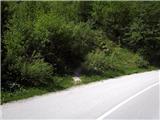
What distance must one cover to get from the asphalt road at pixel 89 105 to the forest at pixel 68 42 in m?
1.16

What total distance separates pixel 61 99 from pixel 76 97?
934 millimetres

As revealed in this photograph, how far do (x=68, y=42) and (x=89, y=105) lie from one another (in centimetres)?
1176

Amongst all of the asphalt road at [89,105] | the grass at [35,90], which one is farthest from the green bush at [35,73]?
the asphalt road at [89,105]

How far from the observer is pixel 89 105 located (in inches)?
539

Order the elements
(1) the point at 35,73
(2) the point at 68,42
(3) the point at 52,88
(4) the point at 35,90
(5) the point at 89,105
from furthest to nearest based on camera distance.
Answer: (2) the point at 68,42, (3) the point at 52,88, (1) the point at 35,73, (4) the point at 35,90, (5) the point at 89,105

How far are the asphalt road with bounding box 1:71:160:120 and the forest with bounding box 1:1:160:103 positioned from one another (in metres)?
1.16

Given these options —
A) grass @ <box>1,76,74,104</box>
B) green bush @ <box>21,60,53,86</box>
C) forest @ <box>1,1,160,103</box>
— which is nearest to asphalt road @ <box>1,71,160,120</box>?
grass @ <box>1,76,74,104</box>

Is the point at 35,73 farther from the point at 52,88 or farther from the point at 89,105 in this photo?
the point at 89,105

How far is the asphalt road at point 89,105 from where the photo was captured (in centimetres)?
1171

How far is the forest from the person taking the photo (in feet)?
57.7

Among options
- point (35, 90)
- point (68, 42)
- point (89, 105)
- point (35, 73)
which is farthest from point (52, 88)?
point (68, 42)

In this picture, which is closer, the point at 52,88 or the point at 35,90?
the point at 35,90

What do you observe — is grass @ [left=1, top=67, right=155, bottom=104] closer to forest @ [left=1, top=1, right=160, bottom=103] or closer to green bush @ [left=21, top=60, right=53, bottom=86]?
forest @ [left=1, top=1, right=160, bottom=103]

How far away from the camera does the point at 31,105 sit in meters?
13.2
